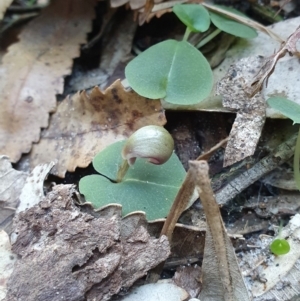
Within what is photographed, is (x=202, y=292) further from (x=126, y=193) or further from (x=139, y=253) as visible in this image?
(x=126, y=193)

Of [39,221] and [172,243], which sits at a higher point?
[39,221]

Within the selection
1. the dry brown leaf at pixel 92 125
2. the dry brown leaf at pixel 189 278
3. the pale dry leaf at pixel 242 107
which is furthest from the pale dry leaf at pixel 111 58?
the dry brown leaf at pixel 189 278

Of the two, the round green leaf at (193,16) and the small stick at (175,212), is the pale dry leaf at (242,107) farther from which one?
the small stick at (175,212)

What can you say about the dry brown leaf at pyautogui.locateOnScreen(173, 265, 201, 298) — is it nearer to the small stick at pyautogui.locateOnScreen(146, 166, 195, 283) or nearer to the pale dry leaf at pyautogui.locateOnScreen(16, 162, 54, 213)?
the small stick at pyautogui.locateOnScreen(146, 166, 195, 283)

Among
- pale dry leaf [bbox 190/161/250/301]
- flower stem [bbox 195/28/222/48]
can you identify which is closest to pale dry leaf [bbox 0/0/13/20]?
flower stem [bbox 195/28/222/48]

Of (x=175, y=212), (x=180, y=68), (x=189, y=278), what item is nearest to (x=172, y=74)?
(x=180, y=68)

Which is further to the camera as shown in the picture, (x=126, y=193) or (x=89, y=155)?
(x=89, y=155)

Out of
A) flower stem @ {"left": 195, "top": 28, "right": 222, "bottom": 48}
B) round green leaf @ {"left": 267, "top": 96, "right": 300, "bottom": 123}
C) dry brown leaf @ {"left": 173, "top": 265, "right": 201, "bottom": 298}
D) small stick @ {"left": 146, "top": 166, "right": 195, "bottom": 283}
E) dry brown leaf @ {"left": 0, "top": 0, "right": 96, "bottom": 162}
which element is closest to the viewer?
small stick @ {"left": 146, "top": 166, "right": 195, "bottom": 283}

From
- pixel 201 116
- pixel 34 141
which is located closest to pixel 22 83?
pixel 34 141
